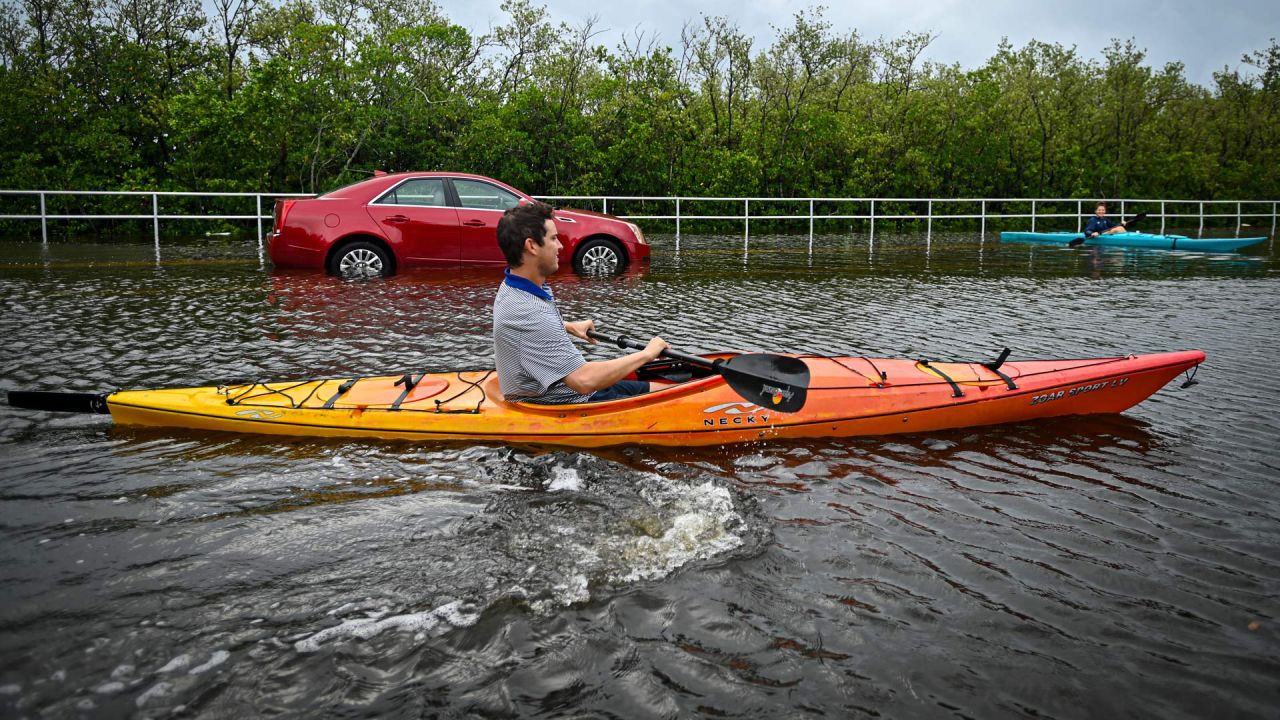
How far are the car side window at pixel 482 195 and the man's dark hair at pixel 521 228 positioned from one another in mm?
7080

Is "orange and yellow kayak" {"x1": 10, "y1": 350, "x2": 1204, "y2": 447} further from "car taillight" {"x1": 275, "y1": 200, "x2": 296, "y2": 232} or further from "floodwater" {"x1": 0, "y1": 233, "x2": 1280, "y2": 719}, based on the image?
"car taillight" {"x1": 275, "y1": 200, "x2": 296, "y2": 232}

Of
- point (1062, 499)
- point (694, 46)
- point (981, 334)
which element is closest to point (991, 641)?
point (1062, 499)

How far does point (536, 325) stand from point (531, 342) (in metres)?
0.10

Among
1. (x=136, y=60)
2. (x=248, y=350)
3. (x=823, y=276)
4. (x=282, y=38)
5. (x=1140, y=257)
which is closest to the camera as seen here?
(x=248, y=350)

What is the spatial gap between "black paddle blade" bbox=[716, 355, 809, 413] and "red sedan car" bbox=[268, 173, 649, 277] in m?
6.76

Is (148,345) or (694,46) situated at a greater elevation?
(694,46)

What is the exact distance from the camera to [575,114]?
72.9 ft

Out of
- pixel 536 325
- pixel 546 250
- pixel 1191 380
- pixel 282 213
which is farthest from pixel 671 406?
pixel 282 213

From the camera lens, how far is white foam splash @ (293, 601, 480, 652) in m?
2.80

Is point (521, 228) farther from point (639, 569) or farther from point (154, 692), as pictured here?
point (154, 692)

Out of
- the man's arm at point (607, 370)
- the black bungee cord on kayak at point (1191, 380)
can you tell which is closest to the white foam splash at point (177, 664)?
the man's arm at point (607, 370)

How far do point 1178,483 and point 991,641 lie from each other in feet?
6.67

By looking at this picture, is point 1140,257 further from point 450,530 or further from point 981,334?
point 450,530

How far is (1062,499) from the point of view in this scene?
13.2 feet
